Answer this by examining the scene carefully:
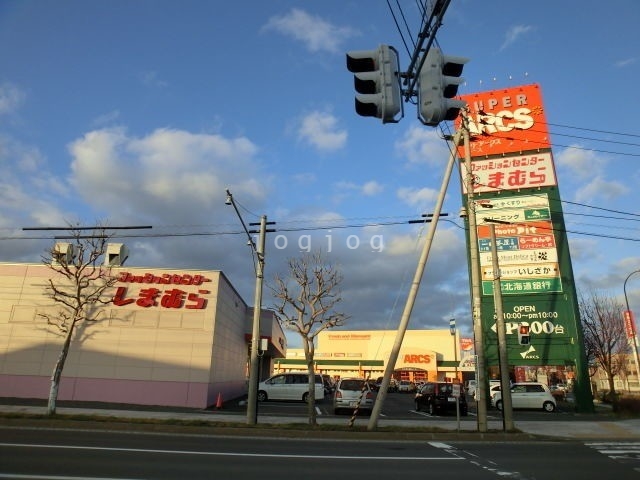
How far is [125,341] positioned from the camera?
74.0 ft

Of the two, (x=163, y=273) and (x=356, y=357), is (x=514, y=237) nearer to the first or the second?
(x=163, y=273)

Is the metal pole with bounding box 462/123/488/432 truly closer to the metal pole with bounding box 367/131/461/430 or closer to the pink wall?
the metal pole with bounding box 367/131/461/430

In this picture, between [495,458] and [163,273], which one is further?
[163,273]

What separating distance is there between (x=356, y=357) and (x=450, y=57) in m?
73.9

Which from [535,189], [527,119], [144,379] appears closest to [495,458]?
[144,379]

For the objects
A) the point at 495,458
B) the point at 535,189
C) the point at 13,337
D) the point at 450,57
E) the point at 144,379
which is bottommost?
the point at 495,458

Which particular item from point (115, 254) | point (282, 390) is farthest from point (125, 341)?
point (282, 390)

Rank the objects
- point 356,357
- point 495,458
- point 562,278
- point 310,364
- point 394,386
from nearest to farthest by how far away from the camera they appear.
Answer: point 495,458 → point 310,364 → point 562,278 → point 394,386 → point 356,357

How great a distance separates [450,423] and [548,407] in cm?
1065

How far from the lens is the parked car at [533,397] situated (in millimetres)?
26984

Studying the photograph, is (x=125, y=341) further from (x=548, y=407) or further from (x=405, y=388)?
(x=405, y=388)

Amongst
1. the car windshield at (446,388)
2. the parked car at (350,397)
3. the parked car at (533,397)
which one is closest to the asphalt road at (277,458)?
the parked car at (350,397)

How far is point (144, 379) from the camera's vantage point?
22.2 m

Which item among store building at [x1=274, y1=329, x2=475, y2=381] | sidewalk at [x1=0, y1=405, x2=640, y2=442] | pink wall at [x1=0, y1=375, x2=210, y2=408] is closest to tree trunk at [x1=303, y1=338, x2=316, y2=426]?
sidewalk at [x1=0, y1=405, x2=640, y2=442]
